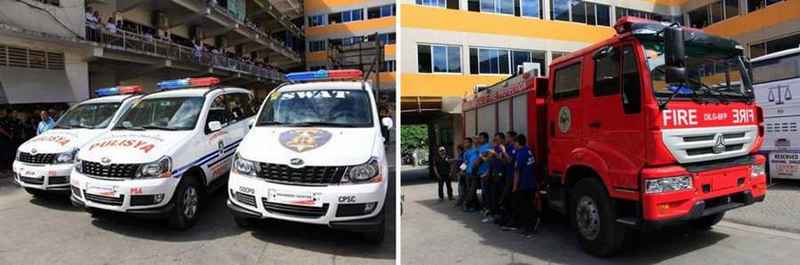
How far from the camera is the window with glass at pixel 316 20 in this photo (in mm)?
40022

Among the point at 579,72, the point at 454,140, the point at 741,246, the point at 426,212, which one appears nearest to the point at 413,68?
the point at 454,140

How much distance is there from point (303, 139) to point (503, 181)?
3200 millimetres

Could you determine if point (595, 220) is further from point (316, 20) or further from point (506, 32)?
point (316, 20)

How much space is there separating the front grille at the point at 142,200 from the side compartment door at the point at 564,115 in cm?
463

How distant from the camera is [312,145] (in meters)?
5.33

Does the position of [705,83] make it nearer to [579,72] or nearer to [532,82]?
[579,72]

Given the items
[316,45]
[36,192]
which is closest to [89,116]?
[36,192]

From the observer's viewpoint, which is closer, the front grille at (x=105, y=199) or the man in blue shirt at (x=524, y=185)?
the front grille at (x=105, y=199)

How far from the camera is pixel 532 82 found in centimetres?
666

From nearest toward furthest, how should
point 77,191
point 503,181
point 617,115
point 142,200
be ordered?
1. point 617,115
2. point 142,200
3. point 77,191
4. point 503,181

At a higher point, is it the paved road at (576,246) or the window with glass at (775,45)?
the window with glass at (775,45)

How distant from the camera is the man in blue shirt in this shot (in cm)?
656

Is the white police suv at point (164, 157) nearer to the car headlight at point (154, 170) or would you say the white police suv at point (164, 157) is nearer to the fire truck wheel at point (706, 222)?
the car headlight at point (154, 170)

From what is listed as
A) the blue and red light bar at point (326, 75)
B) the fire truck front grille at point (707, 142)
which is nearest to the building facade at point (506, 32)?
the blue and red light bar at point (326, 75)
